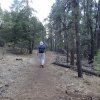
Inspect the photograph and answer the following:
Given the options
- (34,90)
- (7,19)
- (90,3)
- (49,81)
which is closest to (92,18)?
(90,3)

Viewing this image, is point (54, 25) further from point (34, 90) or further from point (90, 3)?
point (90, 3)

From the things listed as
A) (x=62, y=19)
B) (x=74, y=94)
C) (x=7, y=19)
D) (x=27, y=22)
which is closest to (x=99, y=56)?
(x=74, y=94)

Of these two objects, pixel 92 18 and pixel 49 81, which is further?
pixel 92 18

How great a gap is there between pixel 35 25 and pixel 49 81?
72.6ft

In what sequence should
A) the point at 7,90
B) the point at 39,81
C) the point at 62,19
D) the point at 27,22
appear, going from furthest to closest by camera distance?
the point at 27,22
the point at 62,19
the point at 39,81
the point at 7,90

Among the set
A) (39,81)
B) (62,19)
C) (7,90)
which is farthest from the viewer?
(62,19)

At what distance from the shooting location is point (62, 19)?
20.4m

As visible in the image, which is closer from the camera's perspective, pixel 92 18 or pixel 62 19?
pixel 62 19

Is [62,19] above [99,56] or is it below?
above

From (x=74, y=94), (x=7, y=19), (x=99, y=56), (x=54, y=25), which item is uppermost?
(x=7, y=19)

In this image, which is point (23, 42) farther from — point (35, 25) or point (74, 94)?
point (74, 94)

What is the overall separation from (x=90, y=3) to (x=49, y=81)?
23.0 meters

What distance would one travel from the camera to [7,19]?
120 ft

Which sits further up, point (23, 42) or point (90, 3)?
point (90, 3)
